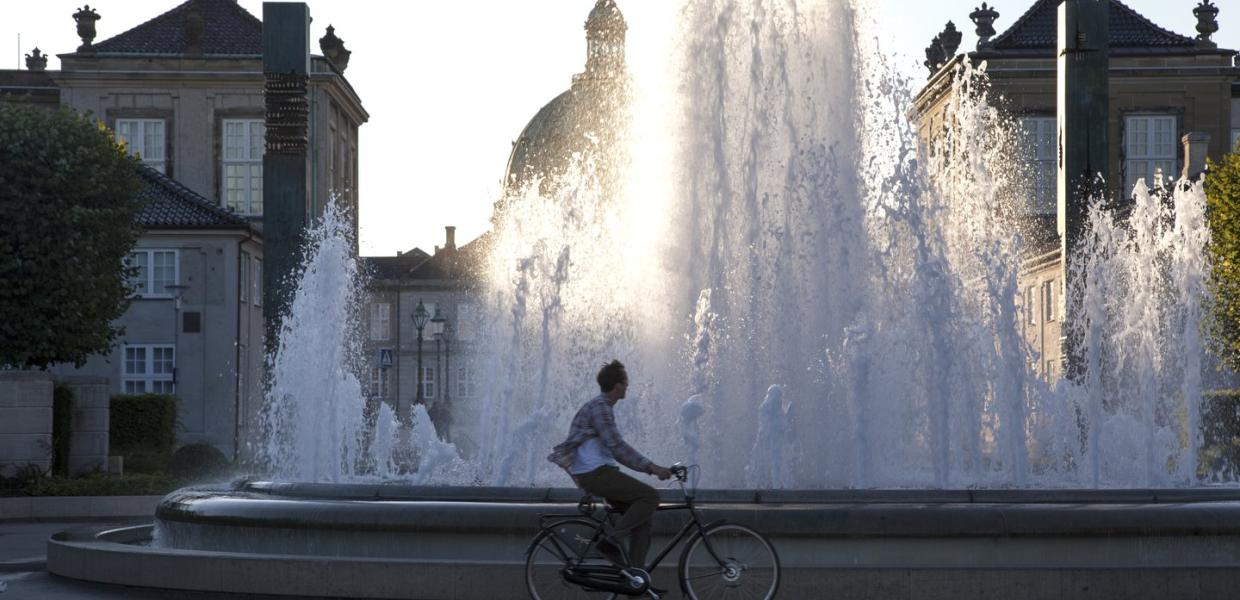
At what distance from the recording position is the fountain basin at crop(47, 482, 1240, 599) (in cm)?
1267

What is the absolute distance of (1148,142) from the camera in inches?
2827

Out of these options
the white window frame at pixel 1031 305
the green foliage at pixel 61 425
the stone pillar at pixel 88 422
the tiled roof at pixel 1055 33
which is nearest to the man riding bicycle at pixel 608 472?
the green foliage at pixel 61 425

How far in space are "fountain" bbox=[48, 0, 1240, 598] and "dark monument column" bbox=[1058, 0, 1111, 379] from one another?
26cm

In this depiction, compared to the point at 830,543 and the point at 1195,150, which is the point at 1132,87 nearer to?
the point at 1195,150

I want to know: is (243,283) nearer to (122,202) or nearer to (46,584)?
(122,202)

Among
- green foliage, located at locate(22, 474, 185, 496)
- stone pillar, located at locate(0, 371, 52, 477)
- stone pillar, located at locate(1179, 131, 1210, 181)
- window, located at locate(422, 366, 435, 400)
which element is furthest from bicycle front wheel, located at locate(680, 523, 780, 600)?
window, located at locate(422, 366, 435, 400)

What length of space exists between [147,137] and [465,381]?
4842 centimetres

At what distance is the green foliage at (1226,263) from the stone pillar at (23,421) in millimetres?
25812

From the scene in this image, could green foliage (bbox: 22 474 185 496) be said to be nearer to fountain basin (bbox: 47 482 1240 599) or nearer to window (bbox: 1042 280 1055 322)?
fountain basin (bbox: 47 482 1240 599)

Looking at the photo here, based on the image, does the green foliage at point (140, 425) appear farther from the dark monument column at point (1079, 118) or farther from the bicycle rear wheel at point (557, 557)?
the bicycle rear wheel at point (557, 557)

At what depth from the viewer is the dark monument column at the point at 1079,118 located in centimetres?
2286

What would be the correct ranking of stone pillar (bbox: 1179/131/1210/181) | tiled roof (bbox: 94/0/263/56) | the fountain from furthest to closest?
tiled roof (bbox: 94/0/263/56)
stone pillar (bbox: 1179/131/1210/181)
the fountain

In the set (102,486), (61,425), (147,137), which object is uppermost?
(147,137)

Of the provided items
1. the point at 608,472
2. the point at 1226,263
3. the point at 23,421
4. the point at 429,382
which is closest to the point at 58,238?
the point at 23,421
